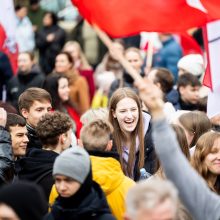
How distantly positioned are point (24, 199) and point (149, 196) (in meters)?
0.85

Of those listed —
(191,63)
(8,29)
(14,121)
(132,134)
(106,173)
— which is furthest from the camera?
(191,63)

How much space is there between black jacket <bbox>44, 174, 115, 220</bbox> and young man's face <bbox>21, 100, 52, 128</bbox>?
3041 mm

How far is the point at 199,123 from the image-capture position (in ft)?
33.5

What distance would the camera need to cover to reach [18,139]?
9.66 meters

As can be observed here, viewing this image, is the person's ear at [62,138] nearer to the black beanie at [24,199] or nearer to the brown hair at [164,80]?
the black beanie at [24,199]

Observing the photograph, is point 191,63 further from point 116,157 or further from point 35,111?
point 116,157

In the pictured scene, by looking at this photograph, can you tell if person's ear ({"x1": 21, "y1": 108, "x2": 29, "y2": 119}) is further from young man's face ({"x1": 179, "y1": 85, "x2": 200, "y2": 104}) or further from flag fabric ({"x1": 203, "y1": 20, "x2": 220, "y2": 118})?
young man's face ({"x1": 179, "y1": 85, "x2": 200, "y2": 104})

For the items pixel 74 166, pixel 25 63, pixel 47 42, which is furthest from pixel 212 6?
pixel 47 42

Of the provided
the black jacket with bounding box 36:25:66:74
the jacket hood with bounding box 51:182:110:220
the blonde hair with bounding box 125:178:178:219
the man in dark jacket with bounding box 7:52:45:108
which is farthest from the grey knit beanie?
the black jacket with bounding box 36:25:66:74

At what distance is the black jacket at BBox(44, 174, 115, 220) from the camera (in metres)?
7.26

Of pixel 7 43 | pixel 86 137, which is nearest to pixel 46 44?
pixel 7 43

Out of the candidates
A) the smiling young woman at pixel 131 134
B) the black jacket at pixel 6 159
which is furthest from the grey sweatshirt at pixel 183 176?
the smiling young woman at pixel 131 134

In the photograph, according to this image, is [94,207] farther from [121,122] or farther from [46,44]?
[46,44]

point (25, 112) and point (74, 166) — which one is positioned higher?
point (74, 166)
